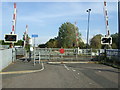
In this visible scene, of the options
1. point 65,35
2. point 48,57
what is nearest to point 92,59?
point 48,57

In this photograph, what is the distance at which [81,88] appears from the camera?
8211mm

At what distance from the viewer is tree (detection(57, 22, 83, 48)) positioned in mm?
62656

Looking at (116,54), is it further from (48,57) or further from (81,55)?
(48,57)

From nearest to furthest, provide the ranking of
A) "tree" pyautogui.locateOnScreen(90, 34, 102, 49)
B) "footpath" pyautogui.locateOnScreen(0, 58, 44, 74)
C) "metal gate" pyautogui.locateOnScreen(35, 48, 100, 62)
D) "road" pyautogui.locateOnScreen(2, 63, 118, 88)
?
"road" pyautogui.locateOnScreen(2, 63, 118, 88), "footpath" pyautogui.locateOnScreen(0, 58, 44, 74), "metal gate" pyautogui.locateOnScreen(35, 48, 100, 62), "tree" pyautogui.locateOnScreen(90, 34, 102, 49)

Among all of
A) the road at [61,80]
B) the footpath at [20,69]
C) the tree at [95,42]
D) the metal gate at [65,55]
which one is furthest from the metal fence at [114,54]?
the tree at [95,42]

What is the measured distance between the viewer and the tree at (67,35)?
206 feet

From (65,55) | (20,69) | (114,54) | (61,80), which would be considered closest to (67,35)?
(65,55)

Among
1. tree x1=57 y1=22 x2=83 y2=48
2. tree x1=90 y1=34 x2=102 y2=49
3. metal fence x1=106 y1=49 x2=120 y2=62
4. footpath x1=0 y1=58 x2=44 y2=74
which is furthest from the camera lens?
tree x1=57 y1=22 x2=83 y2=48

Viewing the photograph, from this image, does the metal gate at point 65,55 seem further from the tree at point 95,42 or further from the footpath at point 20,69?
the tree at point 95,42

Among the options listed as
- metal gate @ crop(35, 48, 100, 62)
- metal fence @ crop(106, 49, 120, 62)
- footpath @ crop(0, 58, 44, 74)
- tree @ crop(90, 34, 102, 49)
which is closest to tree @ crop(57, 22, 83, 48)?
tree @ crop(90, 34, 102, 49)

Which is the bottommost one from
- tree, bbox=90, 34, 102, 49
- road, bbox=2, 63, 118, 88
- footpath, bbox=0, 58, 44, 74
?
road, bbox=2, 63, 118, 88

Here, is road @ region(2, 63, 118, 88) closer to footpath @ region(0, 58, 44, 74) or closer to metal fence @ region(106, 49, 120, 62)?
footpath @ region(0, 58, 44, 74)

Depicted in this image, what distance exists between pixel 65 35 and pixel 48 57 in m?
38.7

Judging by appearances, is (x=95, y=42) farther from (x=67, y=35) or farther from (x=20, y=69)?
(x=20, y=69)
